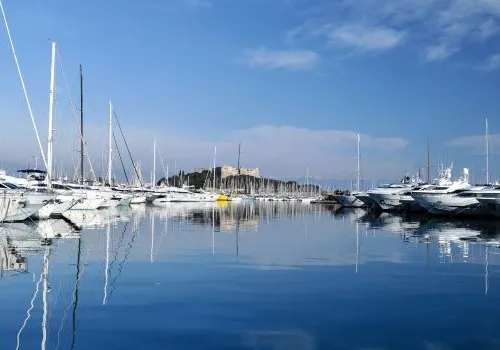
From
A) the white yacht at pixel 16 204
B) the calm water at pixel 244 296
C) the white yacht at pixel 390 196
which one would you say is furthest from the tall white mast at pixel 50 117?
the white yacht at pixel 390 196

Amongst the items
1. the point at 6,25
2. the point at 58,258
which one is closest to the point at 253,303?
the point at 58,258

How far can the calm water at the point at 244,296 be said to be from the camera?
8852 millimetres

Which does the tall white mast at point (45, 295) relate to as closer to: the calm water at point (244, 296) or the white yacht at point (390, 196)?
the calm water at point (244, 296)

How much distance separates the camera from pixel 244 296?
1253cm

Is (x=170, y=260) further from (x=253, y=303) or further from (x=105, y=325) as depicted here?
(x=105, y=325)

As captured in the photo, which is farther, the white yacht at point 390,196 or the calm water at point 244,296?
the white yacht at point 390,196

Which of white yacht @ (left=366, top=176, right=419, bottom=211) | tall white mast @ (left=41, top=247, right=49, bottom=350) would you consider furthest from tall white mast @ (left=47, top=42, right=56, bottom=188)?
white yacht @ (left=366, top=176, right=419, bottom=211)

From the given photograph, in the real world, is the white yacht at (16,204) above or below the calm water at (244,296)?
above

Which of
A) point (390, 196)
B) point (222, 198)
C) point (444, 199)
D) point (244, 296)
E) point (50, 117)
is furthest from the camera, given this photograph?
point (222, 198)

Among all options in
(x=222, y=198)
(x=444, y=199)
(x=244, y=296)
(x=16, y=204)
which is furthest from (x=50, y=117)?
(x=222, y=198)

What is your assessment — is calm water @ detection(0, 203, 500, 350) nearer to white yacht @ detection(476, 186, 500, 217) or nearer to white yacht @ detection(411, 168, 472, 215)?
white yacht @ detection(476, 186, 500, 217)

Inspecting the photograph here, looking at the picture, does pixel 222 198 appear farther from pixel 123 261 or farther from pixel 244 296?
pixel 244 296

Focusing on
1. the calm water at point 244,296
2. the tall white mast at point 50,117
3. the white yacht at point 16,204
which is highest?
the tall white mast at point 50,117

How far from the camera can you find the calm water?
29.0 ft
